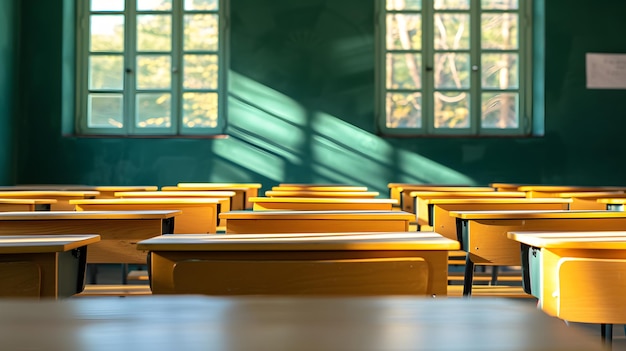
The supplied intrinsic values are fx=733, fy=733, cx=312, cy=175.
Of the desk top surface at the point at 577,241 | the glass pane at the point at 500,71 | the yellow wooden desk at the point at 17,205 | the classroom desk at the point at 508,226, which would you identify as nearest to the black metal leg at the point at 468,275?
the classroom desk at the point at 508,226

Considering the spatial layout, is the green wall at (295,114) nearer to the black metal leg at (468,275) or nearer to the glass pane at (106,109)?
the glass pane at (106,109)

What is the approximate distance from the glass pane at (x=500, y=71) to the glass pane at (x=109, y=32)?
3.63 meters

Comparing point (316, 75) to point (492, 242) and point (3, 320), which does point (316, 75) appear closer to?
point (492, 242)

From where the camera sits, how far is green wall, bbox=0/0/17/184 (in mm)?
6727

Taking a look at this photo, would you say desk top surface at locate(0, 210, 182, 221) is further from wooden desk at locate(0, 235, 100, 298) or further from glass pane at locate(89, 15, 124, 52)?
glass pane at locate(89, 15, 124, 52)

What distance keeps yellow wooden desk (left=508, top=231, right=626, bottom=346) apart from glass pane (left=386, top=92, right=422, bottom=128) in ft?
18.3

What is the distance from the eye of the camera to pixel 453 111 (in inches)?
290

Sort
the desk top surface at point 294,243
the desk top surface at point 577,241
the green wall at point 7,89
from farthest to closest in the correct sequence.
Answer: the green wall at point 7,89 < the desk top surface at point 577,241 < the desk top surface at point 294,243

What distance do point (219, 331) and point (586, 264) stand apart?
54.3 inches

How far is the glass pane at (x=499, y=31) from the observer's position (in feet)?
24.1

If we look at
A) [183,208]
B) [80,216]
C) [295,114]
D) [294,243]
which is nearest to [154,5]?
[295,114]

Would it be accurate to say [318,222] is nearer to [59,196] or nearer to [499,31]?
[59,196]

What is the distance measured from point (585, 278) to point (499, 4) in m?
6.07

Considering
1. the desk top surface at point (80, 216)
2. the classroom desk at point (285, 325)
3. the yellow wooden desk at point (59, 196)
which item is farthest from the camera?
the yellow wooden desk at point (59, 196)
